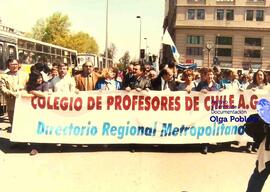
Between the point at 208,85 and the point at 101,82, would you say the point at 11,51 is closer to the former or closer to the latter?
the point at 101,82

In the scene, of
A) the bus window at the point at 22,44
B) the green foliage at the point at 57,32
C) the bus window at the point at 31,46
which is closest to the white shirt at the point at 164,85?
the bus window at the point at 22,44

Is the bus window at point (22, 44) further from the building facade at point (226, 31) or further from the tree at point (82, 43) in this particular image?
the building facade at point (226, 31)

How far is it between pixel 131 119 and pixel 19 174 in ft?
9.62

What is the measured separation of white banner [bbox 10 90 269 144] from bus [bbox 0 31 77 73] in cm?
1089

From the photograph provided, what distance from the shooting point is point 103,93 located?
412 inches

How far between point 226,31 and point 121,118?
93.6m

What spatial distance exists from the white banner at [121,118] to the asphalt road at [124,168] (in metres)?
0.27

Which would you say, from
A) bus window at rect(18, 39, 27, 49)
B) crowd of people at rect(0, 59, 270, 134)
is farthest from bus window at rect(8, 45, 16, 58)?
crowd of people at rect(0, 59, 270, 134)

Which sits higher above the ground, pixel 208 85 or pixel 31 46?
pixel 31 46

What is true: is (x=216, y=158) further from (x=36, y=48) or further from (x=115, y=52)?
(x=115, y=52)

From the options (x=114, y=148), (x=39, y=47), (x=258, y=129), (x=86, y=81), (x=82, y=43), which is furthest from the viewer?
(x=82, y=43)

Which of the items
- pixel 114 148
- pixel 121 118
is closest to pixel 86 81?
pixel 121 118

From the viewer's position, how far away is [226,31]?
102 metres

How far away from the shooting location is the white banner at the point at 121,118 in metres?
10.3
